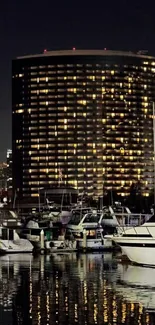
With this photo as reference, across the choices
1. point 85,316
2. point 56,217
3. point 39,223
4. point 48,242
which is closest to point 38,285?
point 85,316

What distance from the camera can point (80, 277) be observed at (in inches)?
2045

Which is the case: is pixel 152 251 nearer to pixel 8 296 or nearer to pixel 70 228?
pixel 8 296

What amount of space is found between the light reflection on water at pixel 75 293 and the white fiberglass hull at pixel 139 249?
3.27 ft

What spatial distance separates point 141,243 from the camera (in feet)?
189

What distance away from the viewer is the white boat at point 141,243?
56.8 m

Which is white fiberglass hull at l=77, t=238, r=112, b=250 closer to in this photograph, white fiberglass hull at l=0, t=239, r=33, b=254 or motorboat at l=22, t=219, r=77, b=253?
motorboat at l=22, t=219, r=77, b=253

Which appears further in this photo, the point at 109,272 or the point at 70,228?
the point at 70,228

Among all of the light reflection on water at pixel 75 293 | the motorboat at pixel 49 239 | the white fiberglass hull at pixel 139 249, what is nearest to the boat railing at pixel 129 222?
the white fiberglass hull at pixel 139 249

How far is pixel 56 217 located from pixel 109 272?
6195 cm

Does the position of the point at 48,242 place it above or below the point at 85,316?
below

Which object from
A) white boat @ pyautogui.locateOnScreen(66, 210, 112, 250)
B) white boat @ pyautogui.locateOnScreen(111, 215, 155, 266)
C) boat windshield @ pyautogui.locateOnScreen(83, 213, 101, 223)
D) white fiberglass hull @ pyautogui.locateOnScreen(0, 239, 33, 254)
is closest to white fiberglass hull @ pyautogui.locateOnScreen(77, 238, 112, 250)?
white boat @ pyautogui.locateOnScreen(66, 210, 112, 250)

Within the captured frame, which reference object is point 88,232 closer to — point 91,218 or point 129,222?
point 91,218

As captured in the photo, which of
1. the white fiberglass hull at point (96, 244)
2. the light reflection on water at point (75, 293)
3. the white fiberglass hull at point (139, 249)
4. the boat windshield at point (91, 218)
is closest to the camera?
the light reflection on water at point (75, 293)

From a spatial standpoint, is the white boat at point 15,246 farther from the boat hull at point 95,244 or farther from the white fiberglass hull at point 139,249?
the white fiberglass hull at point 139,249
